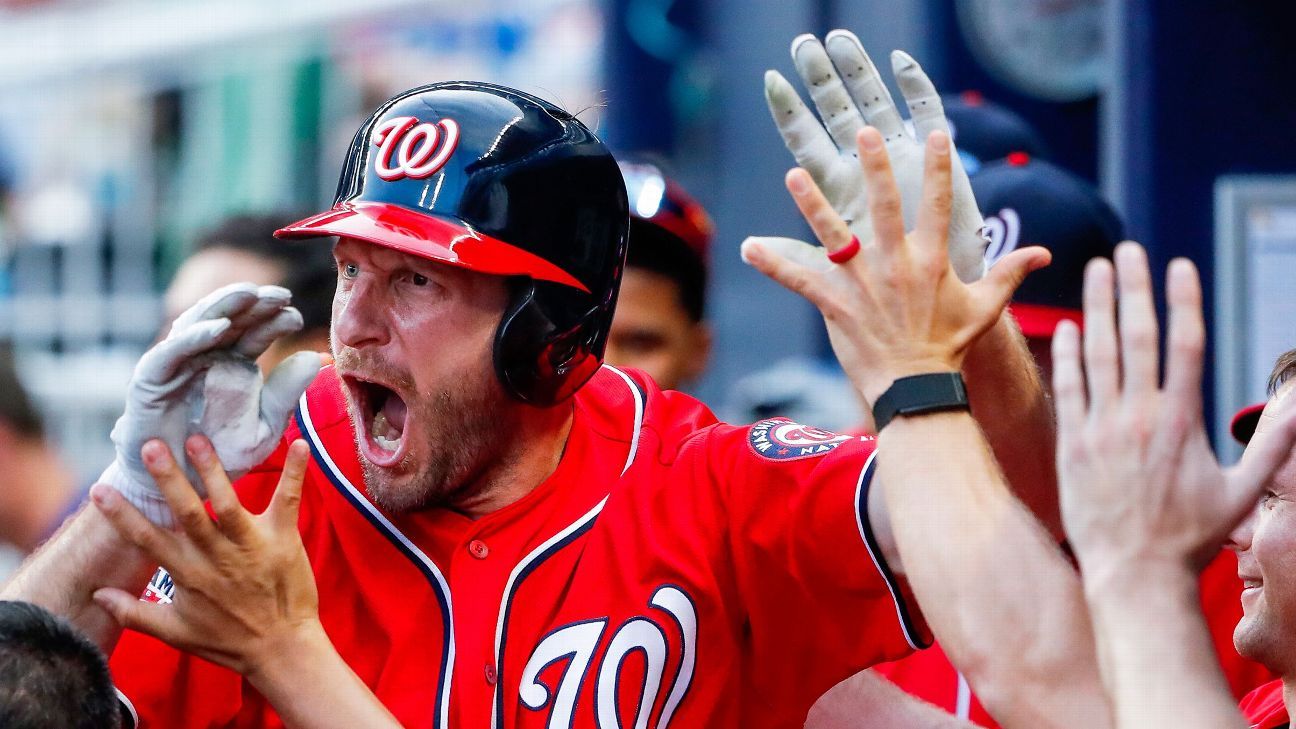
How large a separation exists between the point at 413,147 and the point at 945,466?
3.43 feet

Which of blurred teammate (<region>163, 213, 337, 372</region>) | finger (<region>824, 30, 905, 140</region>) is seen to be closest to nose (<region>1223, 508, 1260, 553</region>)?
finger (<region>824, 30, 905, 140</region>)

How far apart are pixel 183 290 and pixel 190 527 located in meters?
1.95

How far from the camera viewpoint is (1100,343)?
5.80 feet

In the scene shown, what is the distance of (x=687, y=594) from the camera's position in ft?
8.11

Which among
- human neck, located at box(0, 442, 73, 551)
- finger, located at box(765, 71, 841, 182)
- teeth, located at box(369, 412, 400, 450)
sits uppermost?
finger, located at box(765, 71, 841, 182)

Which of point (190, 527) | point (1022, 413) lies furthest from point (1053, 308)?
point (190, 527)

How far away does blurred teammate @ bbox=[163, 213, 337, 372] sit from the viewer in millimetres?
4020

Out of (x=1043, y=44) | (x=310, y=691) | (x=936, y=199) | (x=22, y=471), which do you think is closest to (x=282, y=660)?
(x=310, y=691)

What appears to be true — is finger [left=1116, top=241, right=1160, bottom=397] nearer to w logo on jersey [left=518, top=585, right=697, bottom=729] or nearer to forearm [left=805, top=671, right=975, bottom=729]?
w logo on jersey [left=518, top=585, right=697, bottom=729]

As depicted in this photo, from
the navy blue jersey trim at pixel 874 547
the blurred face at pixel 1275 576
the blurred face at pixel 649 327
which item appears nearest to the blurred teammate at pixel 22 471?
the blurred face at pixel 649 327

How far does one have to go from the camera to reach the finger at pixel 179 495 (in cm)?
217

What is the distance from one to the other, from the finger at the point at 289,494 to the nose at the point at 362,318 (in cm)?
30

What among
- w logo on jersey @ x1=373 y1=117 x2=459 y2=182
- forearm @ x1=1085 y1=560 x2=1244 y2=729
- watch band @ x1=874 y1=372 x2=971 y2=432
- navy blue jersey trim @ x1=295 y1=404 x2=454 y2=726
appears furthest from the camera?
w logo on jersey @ x1=373 y1=117 x2=459 y2=182

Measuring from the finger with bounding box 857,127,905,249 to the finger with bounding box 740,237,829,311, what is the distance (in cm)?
10
